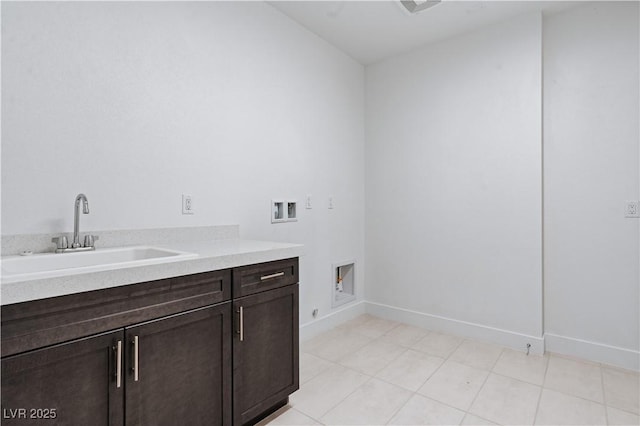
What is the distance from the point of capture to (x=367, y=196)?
3.50 metres

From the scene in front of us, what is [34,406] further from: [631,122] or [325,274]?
[631,122]

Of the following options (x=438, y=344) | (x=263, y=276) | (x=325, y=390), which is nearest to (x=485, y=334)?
(x=438, y=344)

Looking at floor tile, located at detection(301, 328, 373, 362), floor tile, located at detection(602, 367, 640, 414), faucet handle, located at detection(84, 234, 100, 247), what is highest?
faucet handle, located at detection(84, 234, 100, 247)

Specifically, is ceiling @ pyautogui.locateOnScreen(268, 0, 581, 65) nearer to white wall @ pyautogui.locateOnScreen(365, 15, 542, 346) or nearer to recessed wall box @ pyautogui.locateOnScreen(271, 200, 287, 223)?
white wall @ pyautogui.locateOnScreen(365, 15, 542, 346)

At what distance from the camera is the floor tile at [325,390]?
1846 mm

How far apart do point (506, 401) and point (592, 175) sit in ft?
5.51

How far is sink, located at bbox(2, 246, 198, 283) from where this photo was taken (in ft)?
3.60

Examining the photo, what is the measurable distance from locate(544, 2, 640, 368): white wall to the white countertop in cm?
210

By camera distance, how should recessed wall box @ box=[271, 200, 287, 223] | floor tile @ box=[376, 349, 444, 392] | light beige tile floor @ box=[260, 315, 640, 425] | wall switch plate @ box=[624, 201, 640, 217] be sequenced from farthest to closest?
recessed wall box @ box=[271, 200, 287, 223] → wall switch plate @ box=[624, 201, 640, 217] → floor tile @ box=[376, 349, 444, 392] → light beige tile floor @ box=[260, 315, 640, 425]

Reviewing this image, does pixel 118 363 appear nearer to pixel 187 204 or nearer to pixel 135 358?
pixel 135 358

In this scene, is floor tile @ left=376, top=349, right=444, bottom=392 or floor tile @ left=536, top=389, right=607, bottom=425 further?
floor tile @ left=376, top=349, right=444, bottom=392

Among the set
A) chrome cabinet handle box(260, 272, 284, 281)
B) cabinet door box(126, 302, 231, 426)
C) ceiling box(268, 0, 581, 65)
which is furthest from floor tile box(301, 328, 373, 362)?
ceiling box(268, 0, 581, 65)

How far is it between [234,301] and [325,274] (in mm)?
1531

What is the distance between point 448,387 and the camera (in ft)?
6.73
